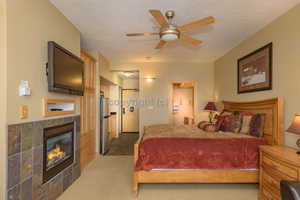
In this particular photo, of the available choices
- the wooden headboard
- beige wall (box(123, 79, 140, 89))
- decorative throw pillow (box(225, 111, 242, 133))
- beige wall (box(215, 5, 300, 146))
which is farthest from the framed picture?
beige wall (box(123, 79, 140, 89))

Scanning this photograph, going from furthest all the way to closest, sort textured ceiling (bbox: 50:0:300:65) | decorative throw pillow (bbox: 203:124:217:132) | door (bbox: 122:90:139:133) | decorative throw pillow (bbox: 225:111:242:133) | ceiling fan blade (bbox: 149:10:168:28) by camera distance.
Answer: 1. door (bbox: 122:90:139:133)
2. decorative throw pillow (bbox: 203:124:217:132)
3. decorative throw pillow (bbox: 225:111:242:133)
4. textured ceiling (bbox: 50:0:300:65)
5. ceiling fan blade (bbox: 149:10:168:28)

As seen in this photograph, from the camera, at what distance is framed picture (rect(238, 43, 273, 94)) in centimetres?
278

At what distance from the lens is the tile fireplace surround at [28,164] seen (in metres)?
1.58

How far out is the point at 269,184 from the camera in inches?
82.3

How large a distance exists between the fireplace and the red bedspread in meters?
1.11

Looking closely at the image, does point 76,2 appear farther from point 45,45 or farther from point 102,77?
point 102,77

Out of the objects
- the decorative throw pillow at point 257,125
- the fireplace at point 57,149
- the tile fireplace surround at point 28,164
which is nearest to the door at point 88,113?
the fireplace at point 57,149

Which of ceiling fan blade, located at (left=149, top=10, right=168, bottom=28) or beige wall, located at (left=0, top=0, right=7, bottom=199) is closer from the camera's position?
beige wall, located at (left=0, top=0, right=7, bottom=199)

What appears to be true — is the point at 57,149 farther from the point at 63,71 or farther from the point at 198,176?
the point at 198,176

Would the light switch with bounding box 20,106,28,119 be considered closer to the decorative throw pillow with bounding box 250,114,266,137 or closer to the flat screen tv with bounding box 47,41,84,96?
the flat screen tv with bounding box 47,41,84,96

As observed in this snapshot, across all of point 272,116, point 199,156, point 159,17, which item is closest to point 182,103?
point 272,116

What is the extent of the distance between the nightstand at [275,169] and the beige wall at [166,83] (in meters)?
3.14

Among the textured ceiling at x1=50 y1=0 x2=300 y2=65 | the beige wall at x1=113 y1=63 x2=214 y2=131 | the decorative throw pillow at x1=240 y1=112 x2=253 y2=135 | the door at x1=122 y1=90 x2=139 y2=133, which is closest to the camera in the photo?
the textured ceiling at x1=50 y1=0 x2=300 y2=65

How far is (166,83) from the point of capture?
530 cm
